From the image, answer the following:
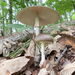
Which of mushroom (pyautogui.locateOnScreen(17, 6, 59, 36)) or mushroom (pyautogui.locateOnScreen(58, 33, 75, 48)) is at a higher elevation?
mushroom (pyautogui.locateOnScreen(17, 6, 59, 36))

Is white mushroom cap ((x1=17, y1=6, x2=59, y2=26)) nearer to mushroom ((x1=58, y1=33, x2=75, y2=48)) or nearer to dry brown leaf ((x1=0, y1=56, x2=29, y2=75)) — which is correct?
mushroom ((x1=58, y1=33, x2=75, y2=48))

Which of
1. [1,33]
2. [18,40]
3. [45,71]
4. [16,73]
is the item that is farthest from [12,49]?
[1,33]

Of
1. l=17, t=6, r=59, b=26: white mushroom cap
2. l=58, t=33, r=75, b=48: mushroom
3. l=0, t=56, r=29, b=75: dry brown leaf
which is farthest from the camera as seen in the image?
l=58, t=33, r=75, b=48: mushroom

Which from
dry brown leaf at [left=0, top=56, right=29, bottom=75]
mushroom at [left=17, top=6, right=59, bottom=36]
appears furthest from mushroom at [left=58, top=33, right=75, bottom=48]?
dry brown leaf at [left=0, top=56, right=29, bottom=75]

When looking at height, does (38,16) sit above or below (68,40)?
above

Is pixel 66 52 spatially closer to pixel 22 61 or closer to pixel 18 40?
pixel 22 61

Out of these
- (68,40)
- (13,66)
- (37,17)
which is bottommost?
(13,66)

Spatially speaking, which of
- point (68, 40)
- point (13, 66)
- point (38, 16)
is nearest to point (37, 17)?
point (38, 16)

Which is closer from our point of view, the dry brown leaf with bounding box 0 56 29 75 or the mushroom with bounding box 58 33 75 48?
the dry brown leaf with bounding box 0 56 29 75

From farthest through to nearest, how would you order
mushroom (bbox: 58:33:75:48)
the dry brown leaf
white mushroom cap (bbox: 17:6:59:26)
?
mushroom (bbox: 58:33:75:48) → white mushroom cap (bbox: 17:6:59:26) → the dry brown leaf

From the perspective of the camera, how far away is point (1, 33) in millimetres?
3307

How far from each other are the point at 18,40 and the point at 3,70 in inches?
46.5

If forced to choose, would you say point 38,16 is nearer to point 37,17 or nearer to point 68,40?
point 37,17

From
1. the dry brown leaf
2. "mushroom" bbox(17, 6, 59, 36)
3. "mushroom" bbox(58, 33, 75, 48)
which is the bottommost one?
the dry brown leaf
